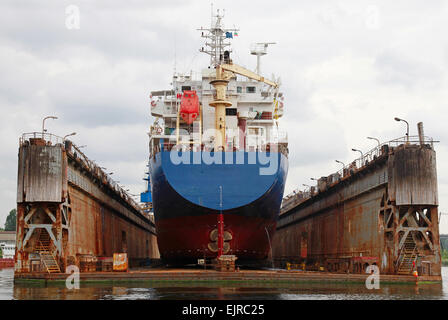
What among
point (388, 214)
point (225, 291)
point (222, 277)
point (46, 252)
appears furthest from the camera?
point (388, 214)

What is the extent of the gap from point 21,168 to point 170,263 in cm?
1249

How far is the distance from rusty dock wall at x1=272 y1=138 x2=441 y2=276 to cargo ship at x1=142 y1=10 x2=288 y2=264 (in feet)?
15.7

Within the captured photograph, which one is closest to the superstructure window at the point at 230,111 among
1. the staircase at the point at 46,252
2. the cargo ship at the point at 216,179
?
the cargo ship at the point at 216,179

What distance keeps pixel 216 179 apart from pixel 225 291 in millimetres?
10803

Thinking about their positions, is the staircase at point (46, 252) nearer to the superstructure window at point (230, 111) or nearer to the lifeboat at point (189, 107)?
the lifeboat at point (189, 107)

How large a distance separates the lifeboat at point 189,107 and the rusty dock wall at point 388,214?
10.5 m

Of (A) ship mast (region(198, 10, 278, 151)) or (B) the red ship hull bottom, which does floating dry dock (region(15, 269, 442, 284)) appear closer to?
(B) the red ship hull bottom

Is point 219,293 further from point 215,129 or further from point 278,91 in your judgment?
point 278,91

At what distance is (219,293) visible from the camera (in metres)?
25.9

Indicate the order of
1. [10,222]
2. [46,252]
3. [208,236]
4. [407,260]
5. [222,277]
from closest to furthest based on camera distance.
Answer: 1. [222,277]
2. [46,252]
3. [407,260]
4. [208,236]
5. [10,222]

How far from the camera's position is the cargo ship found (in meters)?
36.6

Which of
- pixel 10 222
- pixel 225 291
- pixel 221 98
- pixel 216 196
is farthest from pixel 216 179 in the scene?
pixel 10 222

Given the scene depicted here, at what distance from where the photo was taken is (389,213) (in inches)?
1326

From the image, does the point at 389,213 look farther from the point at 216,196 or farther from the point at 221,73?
the point at 221,73
